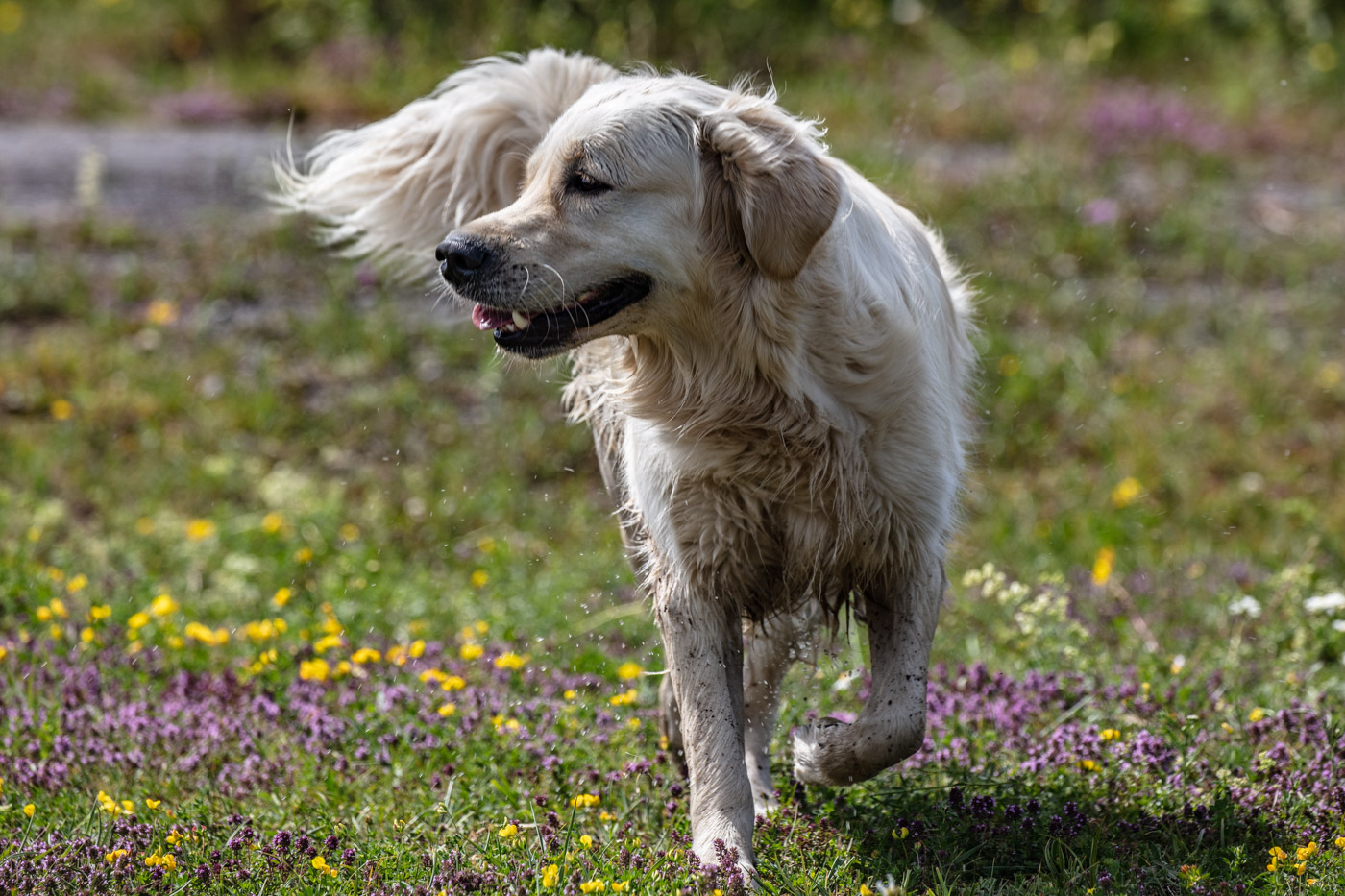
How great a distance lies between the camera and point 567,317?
296cm

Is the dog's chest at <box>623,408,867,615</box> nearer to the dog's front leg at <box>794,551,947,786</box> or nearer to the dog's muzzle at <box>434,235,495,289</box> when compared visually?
the dog's front leg at <box>794,551,947,786</box>

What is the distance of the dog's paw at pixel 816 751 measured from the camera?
3.05 metres

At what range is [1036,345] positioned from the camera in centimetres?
686

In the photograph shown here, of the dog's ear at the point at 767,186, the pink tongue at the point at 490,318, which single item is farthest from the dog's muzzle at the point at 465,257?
the dog's ear at the point at 767,186

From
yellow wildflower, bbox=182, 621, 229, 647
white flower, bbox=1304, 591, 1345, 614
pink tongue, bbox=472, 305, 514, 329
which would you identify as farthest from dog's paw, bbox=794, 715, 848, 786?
yellow wildflower, bbox=182, 621, 229, 647

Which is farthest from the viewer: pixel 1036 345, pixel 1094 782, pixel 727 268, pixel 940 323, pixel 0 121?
pixel 0 121

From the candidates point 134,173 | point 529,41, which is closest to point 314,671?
point 134,173

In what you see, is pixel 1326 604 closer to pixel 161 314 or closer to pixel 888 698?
pixel 888 698

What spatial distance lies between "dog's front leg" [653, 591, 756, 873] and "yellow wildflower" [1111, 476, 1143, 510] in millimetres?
3093

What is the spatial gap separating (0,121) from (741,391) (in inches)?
321

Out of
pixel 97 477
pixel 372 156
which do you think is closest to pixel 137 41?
pixel 97 477

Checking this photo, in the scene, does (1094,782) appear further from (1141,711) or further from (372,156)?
(372,156)

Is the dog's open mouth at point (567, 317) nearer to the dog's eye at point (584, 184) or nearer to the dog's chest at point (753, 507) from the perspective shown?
the dog's eye at point (584, 184)

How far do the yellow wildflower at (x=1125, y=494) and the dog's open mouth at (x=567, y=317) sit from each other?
3471mm
